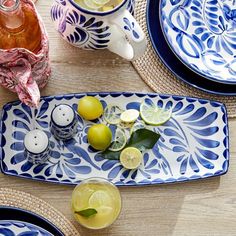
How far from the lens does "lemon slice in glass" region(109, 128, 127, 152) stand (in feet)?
4.05

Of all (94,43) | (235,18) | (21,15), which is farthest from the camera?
(235,18)

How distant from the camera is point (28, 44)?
1138 mm

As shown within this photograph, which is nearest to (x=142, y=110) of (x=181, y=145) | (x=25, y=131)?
(x=181, y=145)

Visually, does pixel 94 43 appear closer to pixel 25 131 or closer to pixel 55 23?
pixel 55 23

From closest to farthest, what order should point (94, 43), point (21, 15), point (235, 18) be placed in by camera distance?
point (21, 15), point (94, 43), point (235, 18)

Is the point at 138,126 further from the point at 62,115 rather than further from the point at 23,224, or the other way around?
the point at 23,224

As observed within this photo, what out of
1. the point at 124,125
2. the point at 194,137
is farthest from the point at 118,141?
the point at 194,137

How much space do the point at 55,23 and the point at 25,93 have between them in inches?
6.7

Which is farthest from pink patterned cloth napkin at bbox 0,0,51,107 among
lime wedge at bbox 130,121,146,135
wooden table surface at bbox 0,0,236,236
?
lime wedge at bbox 130,121,146,135

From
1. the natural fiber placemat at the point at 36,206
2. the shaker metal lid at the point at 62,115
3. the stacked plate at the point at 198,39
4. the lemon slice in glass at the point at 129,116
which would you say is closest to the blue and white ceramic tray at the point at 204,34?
the stacked plate at the point at 198,39

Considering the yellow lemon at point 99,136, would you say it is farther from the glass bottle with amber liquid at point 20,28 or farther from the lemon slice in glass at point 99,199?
the glass bottle with amber liquid at point 20,28

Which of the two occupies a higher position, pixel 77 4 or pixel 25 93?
pixel 77 4

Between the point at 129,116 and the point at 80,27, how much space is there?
0.20m

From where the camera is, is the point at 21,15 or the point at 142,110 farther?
the point at 142,110
